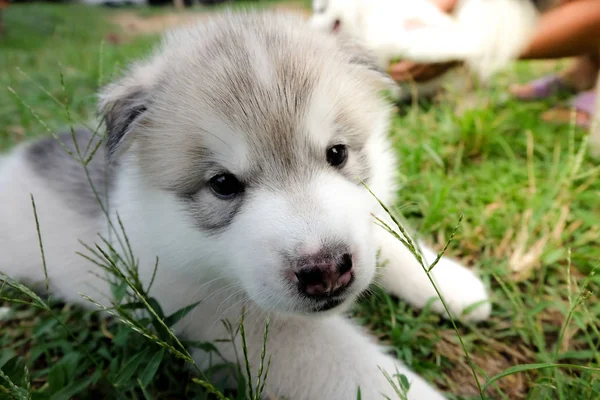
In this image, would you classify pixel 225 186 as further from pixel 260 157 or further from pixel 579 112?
pixel 579 112

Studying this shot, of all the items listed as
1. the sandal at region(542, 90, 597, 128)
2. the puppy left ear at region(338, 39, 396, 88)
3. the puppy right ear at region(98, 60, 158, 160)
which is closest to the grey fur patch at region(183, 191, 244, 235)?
the puppy right ear at region(98, 60, 158, 160)

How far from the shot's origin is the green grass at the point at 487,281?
1733mm

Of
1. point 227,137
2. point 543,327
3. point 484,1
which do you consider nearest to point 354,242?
point 227,137

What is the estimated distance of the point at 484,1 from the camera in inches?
156

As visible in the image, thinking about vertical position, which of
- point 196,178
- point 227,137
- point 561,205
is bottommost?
point 561,205

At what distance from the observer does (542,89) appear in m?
4.44

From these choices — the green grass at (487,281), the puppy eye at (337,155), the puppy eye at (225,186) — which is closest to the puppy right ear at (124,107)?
the green grass at (487,281)

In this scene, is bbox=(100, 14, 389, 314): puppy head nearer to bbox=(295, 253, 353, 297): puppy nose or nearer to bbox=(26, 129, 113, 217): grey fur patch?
bbox=(295, 253, 353, 297): puppy nose

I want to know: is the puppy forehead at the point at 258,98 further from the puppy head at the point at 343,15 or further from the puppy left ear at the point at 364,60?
the puppy head at the point at 343,15

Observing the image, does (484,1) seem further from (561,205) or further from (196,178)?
(196,178)

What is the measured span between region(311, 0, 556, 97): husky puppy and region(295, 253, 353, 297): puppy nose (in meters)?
2.83

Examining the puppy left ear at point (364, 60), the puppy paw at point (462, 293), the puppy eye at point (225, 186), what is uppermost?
the puppy left ear at point (364, 60)

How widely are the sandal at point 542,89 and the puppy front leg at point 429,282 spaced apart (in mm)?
2832

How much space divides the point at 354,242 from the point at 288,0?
13.9m
